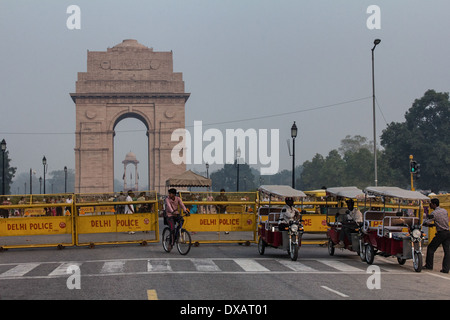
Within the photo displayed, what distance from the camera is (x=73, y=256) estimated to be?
18625 millimetres

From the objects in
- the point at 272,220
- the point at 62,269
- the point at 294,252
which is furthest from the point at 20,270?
the point at 272,220

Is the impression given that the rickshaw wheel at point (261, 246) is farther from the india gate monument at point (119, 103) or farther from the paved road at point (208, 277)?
the india gate monument at point (119, 103)

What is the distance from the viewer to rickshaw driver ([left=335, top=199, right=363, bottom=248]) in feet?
57.4

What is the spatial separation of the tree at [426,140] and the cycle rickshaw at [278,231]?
219 ft

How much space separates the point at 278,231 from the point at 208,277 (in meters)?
4.72

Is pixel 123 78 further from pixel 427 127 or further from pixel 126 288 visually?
pixel 126 288

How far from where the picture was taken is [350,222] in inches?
696

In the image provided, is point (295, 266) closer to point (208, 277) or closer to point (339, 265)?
point (339, 265)

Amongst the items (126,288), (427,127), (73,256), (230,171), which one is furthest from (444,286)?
(230,171)

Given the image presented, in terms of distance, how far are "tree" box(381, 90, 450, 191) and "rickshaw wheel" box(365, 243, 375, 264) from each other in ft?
224

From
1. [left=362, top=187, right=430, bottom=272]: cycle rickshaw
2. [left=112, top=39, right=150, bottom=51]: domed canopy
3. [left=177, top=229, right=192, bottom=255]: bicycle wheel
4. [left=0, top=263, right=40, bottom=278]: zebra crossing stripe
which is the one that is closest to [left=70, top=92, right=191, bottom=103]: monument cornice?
[left=112, top=39, right=150, bottom=51]: domed canopy
